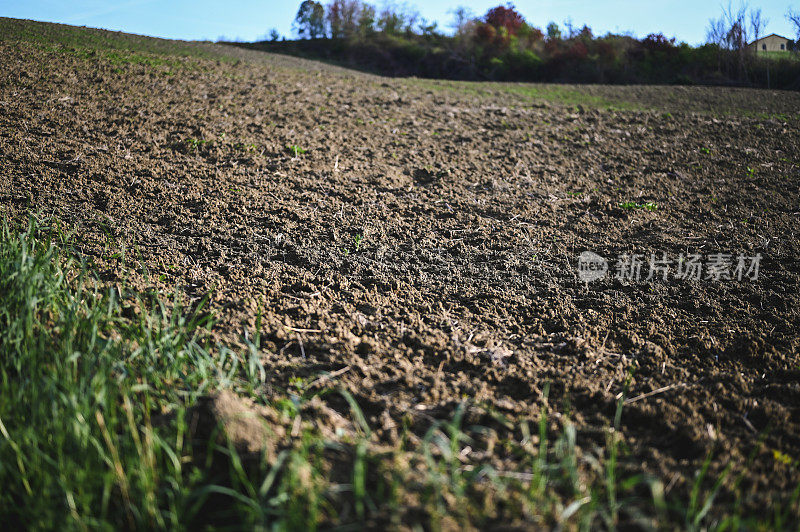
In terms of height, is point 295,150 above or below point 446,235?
above

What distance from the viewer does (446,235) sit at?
12.7 feet

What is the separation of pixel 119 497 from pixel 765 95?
41.0 ft

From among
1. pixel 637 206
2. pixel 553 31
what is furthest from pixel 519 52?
pixel 637 206

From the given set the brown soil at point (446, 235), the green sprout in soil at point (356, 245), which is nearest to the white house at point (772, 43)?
the brown soil at point (446, 235)

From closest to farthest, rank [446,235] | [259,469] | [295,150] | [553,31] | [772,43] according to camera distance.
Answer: [259,469]
[446,235]
[295,150]
[772,43]
[553,31]

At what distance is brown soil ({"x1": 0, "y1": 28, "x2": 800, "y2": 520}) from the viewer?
2234mm

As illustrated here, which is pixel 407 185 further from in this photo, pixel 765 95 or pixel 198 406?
pixel 765 95

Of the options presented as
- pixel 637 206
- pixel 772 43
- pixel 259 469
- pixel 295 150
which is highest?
pixel 772 43

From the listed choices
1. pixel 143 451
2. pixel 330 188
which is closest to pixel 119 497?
pixel 143 451

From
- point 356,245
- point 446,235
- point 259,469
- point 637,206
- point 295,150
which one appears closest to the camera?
point 259,469

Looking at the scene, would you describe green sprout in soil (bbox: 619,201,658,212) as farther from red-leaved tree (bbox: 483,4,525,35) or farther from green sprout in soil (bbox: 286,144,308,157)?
red-leaved tree (bbox: 483,4,525,35)

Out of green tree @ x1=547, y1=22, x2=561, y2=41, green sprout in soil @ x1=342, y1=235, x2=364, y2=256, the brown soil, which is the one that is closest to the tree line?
green tree @ x1=547, y1=22, x2=561, y2=41

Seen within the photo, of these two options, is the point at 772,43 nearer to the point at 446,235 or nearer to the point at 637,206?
the point at 637,206

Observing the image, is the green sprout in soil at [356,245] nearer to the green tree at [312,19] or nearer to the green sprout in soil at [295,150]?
the green sprout in soil at [295,150]
